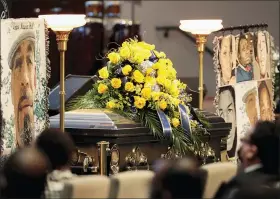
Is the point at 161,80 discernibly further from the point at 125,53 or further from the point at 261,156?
the point at 261,156

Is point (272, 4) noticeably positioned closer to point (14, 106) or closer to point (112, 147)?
point (112, 147)

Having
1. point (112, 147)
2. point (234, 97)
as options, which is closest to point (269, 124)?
point (112, 147)

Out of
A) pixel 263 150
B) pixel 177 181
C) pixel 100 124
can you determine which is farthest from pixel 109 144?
pixel 177 181

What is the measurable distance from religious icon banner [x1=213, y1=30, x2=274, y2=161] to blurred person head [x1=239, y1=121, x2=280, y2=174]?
14.2ft

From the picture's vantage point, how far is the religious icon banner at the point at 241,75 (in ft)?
34.6

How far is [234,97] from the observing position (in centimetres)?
1059

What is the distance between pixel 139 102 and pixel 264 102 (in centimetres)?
210

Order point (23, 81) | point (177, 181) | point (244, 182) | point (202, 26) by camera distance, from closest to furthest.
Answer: point (177, 181)
point (244, 182)
point (23, 81)
point (202, 26)

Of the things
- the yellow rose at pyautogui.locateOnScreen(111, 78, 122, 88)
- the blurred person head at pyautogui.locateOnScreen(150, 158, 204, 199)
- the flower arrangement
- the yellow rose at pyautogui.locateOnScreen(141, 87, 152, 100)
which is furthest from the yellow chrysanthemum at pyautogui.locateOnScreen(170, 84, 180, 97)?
the blurred person head at pyautogui.locateOnScreen(150, 158, 204, 199)

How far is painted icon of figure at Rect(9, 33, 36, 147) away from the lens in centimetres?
749

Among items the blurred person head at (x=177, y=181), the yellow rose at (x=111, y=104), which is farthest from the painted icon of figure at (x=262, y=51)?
the blurred person head at (x=177, y=181)

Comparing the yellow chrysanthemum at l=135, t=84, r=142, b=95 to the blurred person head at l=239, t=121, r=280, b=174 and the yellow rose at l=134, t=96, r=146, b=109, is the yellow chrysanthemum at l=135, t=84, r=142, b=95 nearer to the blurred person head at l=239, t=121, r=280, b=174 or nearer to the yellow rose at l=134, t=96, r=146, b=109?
the yellow rose at l=134, t=96, r=146, b=109

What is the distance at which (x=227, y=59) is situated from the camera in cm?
1055

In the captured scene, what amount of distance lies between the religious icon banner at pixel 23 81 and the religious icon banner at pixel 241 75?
9.76 ft
